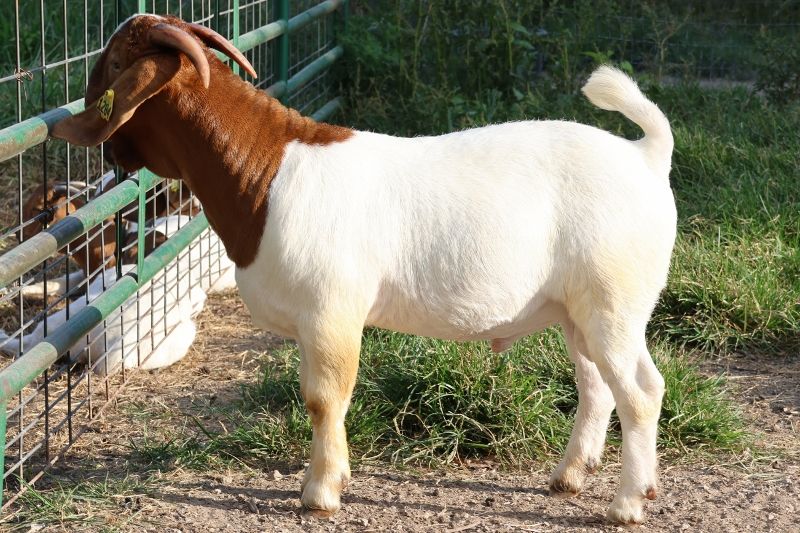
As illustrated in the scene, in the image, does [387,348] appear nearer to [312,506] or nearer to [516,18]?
[312,506]

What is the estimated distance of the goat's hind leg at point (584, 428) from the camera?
13.3 feet

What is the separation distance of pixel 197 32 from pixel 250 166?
0.45 metres

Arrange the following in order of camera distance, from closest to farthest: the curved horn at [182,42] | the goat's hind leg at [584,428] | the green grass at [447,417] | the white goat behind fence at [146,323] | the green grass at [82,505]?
the curved horn at [182,42] → the green grass at [82,505] → the goat's hind leg at [584,428] → the green grass at [447,417] → the white goat behind fence at [146,323]

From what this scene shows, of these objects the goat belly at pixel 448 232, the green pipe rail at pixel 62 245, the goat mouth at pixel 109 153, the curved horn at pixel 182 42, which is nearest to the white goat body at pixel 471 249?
the goat belly at pixel 448 232

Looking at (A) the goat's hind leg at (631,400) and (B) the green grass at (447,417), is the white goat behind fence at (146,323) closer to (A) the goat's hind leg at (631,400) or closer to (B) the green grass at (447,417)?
(B) the green grass at (447,417)

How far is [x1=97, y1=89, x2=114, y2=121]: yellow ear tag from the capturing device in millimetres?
3479

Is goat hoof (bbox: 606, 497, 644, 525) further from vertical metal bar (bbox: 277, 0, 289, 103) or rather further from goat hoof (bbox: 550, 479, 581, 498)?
vertical metal bar (bbox: 277, 0, 289, 103)

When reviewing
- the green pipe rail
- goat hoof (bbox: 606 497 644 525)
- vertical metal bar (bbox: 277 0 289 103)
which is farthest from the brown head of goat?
vertical metal bar (bbox: 277 0 289 103)

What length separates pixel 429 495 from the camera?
412 centimetres

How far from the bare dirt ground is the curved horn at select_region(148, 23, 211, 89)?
146 cm

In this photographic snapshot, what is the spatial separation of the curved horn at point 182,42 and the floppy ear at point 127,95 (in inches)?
2.8

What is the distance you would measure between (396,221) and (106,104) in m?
0.95

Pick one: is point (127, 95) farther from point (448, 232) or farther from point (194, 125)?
point (448, 232)

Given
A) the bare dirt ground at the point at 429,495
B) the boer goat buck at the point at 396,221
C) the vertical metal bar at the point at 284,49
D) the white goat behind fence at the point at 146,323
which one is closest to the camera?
the boer goat buck at the point at 396,221
